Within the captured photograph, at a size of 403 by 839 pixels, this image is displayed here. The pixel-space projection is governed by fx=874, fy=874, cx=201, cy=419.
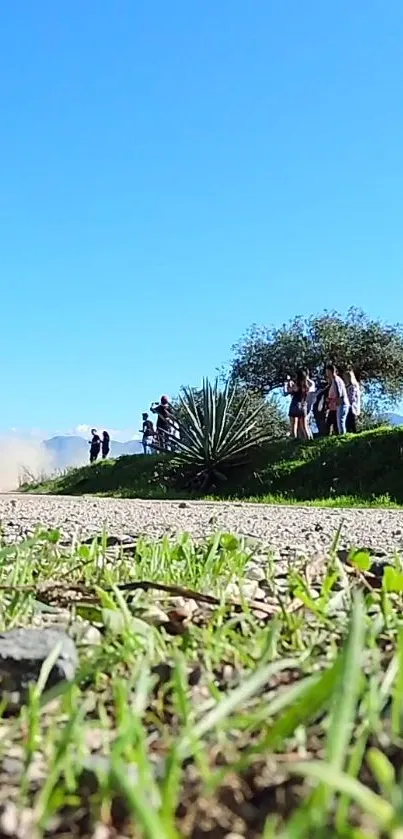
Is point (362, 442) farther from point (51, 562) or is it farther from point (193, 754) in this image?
point (193, 754)

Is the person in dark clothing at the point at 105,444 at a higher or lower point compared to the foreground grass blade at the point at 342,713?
higher

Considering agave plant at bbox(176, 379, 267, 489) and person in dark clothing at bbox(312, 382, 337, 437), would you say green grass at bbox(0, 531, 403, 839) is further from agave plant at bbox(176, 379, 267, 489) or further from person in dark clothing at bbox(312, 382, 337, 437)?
person in dark clothing at bbox(312, 382, 337, 437)

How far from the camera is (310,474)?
15625 millimetres

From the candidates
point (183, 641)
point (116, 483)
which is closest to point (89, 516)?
point (183, 641)

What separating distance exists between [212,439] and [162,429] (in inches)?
169

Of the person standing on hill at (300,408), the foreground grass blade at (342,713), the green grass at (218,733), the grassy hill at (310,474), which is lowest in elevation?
the green grass at (218,733)

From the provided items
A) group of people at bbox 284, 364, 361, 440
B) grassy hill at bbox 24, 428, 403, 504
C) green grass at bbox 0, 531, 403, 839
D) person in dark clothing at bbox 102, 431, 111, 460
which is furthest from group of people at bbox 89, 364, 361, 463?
green grass at bbox 0, 531, 403, 839

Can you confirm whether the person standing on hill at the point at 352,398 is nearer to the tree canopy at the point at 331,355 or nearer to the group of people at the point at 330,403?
the group of people at the point at 330,403

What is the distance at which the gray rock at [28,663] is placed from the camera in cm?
117

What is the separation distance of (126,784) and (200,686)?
0.58 metres

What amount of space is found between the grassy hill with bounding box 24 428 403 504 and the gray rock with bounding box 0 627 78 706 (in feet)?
38.6

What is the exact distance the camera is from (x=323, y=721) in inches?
33.9

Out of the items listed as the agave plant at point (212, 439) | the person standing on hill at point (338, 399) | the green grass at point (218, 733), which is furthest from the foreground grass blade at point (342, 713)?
the person standing on hill at point (338, 399)

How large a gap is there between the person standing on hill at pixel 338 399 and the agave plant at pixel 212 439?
1777mm
